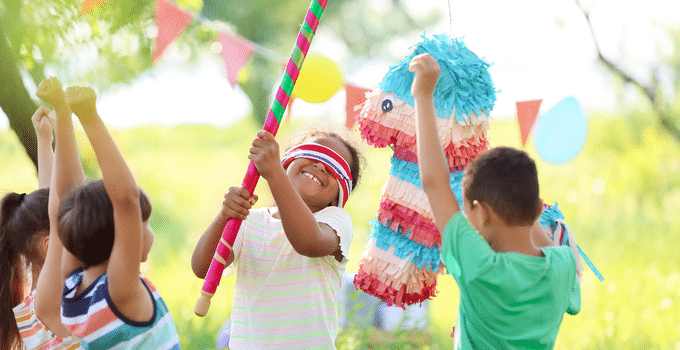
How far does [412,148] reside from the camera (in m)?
1.64

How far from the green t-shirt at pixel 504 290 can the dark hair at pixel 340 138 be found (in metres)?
0.55

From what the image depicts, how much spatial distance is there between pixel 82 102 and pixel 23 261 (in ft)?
2.30

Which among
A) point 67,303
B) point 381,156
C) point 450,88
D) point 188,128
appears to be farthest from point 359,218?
point 67,303

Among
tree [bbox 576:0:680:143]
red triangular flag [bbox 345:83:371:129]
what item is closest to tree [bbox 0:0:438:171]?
red triangular flag [bbox 345:83:371:129]

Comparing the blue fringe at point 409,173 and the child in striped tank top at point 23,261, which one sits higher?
the blue fringe at point 409,173

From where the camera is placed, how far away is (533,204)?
1.14 m

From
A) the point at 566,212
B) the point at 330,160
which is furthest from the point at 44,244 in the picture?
the point at 566,212

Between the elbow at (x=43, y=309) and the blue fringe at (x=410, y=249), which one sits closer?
the elbow at (x=43, y=309)

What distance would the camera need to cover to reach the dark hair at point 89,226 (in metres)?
1.16

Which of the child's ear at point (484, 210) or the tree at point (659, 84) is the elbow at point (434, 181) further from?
the tree at point (659, 84)

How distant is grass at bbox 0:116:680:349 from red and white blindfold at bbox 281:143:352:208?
3.26 ft

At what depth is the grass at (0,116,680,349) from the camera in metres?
2.87

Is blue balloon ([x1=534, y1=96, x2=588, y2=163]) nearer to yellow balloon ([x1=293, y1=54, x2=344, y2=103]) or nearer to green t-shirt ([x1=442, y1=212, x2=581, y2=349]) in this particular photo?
yellow balloon ([x1=293, y1=54, x2=344, y2=103])

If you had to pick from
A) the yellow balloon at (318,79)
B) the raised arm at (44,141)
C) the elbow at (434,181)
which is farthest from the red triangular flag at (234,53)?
the elbow at (434,181)
